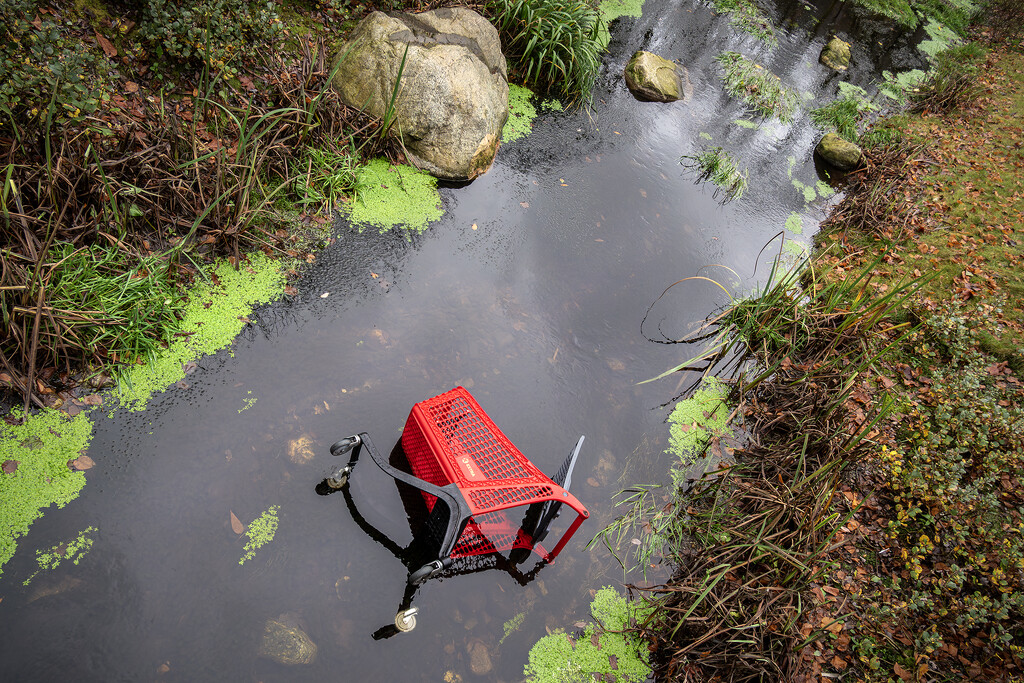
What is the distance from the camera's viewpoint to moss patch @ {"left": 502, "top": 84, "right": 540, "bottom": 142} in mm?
5023

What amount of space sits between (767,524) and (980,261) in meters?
4.22

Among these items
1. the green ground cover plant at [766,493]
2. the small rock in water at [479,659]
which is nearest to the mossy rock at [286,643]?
the small rock in water at [479,659]

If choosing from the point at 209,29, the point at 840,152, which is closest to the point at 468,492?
the point at 209,29

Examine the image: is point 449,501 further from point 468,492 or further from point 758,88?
point 758,88

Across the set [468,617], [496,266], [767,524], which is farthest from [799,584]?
[496,266]

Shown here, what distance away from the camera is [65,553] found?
7.31 ft

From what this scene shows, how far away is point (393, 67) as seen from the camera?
4141 mm

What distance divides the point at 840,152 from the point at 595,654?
618 centimetres

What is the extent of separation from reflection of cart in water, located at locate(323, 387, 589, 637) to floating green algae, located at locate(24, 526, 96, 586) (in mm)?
1012

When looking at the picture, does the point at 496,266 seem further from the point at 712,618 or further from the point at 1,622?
the point at 1,622

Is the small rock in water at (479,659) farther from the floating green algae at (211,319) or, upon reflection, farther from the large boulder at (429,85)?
the large boulder at (429,85)

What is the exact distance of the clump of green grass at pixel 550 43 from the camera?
16.9ft

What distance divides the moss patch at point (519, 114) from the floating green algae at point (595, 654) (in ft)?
13.6

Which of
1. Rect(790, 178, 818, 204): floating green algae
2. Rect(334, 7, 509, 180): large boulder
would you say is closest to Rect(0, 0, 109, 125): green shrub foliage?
Rect(334, 7, 509, 180): large boulder
